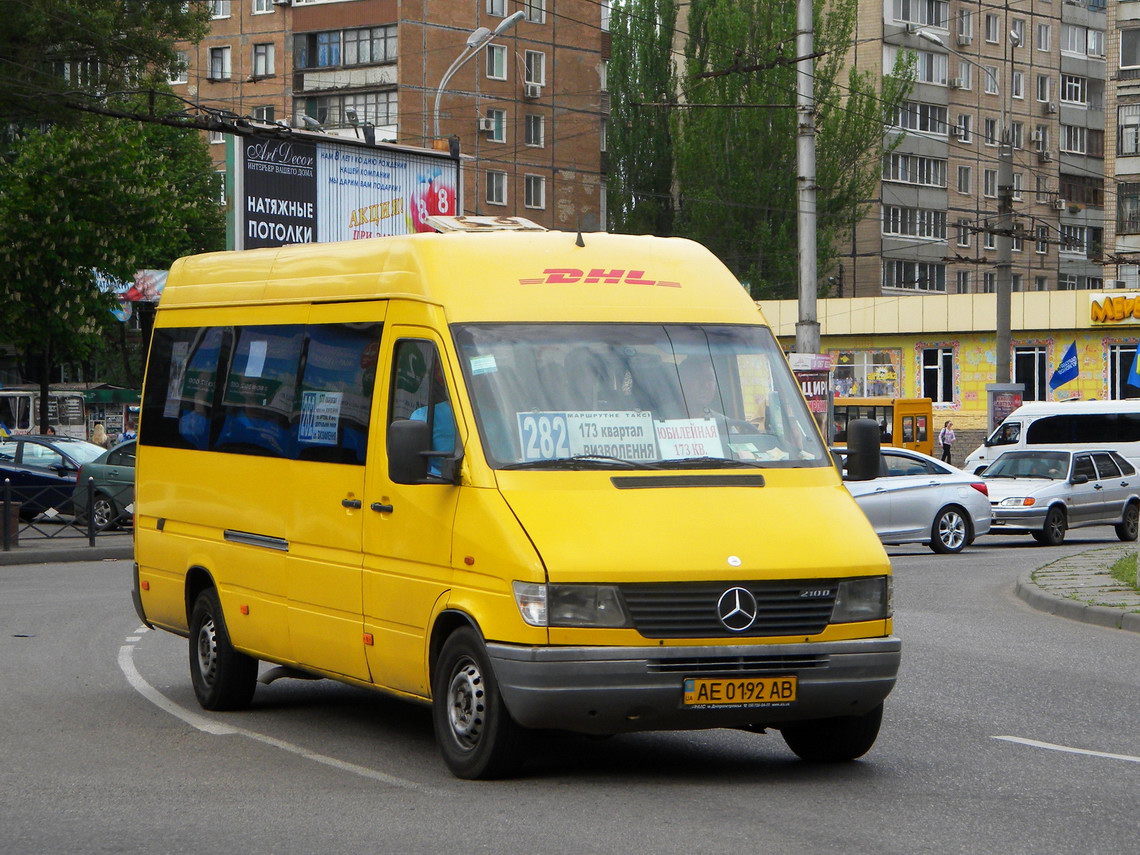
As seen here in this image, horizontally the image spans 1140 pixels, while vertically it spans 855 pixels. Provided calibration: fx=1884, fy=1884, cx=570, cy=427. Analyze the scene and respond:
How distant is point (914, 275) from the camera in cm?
8194

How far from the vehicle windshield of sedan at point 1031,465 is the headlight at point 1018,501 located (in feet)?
3.03

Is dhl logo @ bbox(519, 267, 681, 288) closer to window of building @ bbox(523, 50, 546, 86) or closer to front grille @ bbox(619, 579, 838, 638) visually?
front grille @ bbox(619, 579, 838, 638)

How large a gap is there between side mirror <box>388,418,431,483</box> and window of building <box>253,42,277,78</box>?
2949 inches

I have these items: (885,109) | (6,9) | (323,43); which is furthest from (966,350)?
(6,9)

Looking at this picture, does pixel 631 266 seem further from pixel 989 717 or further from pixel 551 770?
pixel 989 717

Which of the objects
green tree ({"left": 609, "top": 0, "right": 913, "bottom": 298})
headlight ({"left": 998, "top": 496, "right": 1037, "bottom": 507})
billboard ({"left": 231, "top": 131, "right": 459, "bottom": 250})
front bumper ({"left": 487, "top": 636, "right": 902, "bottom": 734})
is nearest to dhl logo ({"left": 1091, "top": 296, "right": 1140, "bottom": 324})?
green tree ({"left": 609, "top": 0, "right": 913, "bottom": 298})

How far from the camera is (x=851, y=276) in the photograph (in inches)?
3140

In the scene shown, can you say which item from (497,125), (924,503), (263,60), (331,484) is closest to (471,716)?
(331,484)

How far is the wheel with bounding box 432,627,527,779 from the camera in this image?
7.96 metres

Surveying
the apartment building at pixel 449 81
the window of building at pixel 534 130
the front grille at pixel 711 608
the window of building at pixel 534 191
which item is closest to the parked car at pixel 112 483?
the front grille at pixel 711 608

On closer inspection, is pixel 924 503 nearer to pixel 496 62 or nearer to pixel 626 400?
pixel 626 400

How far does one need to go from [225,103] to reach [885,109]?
3016cm

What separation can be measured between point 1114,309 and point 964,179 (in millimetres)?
23146

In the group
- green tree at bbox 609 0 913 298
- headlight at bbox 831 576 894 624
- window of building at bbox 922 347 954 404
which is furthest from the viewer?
window of building at bbox 922 347 954 404
